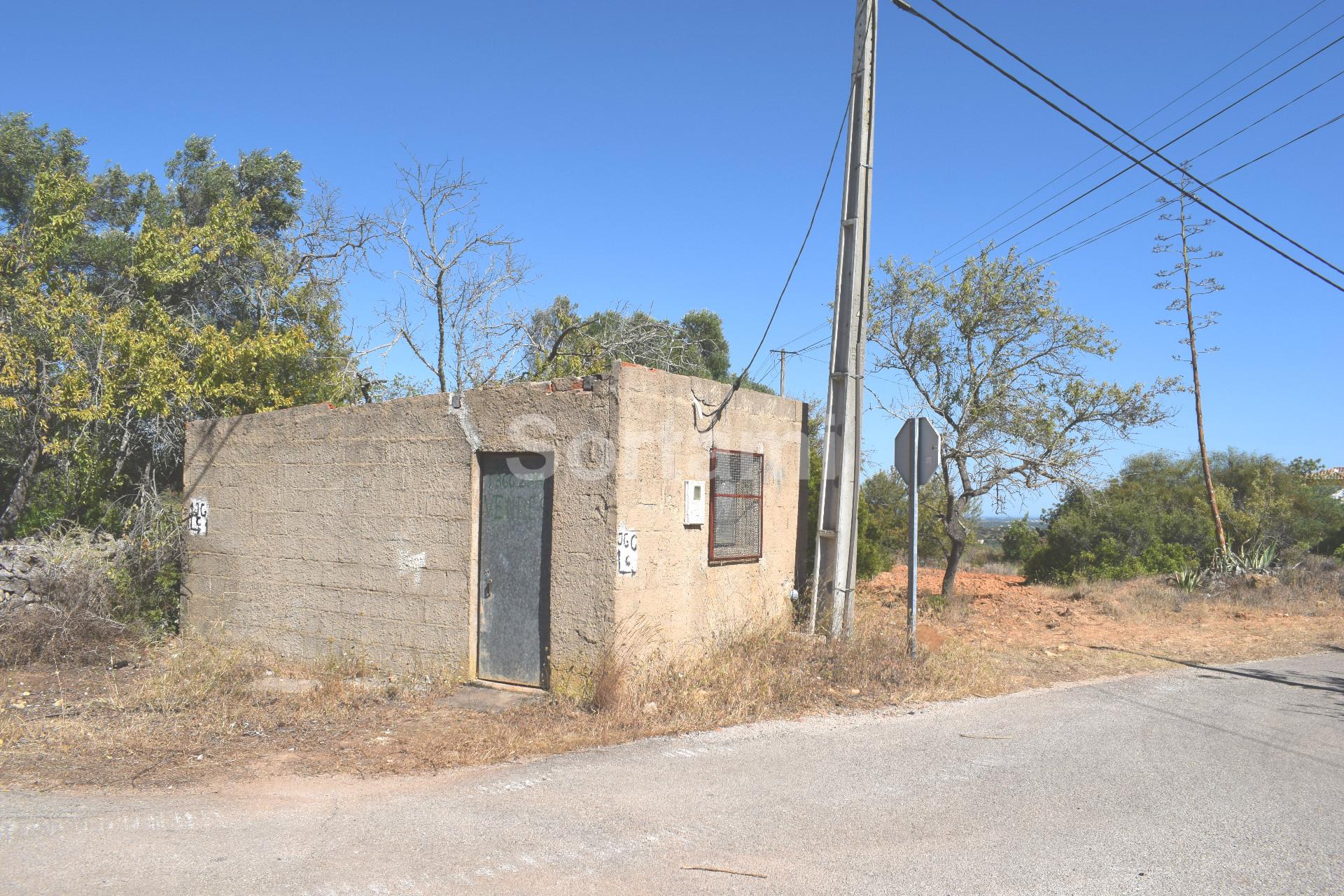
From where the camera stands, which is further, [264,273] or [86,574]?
[264,273]

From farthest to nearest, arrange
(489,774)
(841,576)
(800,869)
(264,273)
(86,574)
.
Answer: (264,273), (86,574), (841,576), (489,774), (800,869)

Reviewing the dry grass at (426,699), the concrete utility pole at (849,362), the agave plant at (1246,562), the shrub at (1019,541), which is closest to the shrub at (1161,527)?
the agave plant at (1246,562)

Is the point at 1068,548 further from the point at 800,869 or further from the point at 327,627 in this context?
the point at 800,869

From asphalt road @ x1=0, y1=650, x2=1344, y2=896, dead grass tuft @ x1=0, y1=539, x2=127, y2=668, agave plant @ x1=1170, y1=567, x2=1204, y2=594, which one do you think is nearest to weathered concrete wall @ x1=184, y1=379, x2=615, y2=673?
dead grass tuft @ x1=0, y1=539, x2=127, y2=668

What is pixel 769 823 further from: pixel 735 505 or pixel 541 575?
pixel 735 505

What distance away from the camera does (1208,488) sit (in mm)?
19922

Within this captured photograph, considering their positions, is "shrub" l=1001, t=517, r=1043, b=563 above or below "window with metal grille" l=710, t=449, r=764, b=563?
below

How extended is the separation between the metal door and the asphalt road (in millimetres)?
2050

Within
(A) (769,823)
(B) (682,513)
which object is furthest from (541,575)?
(A) (769,823)

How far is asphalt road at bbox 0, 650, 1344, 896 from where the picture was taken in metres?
4.37

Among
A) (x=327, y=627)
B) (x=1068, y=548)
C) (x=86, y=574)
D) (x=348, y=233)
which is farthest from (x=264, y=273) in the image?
(x=1068, y=548)

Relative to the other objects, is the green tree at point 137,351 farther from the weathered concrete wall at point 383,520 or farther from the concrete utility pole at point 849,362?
the concrete utility pole at point 849,362

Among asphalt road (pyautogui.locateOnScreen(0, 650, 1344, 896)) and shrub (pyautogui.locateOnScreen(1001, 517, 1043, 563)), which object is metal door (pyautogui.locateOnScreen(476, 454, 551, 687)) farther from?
shrub (pyautogui.locateOnScreen(1001, 517, 1043, 563))

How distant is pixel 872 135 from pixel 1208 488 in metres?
14.4
